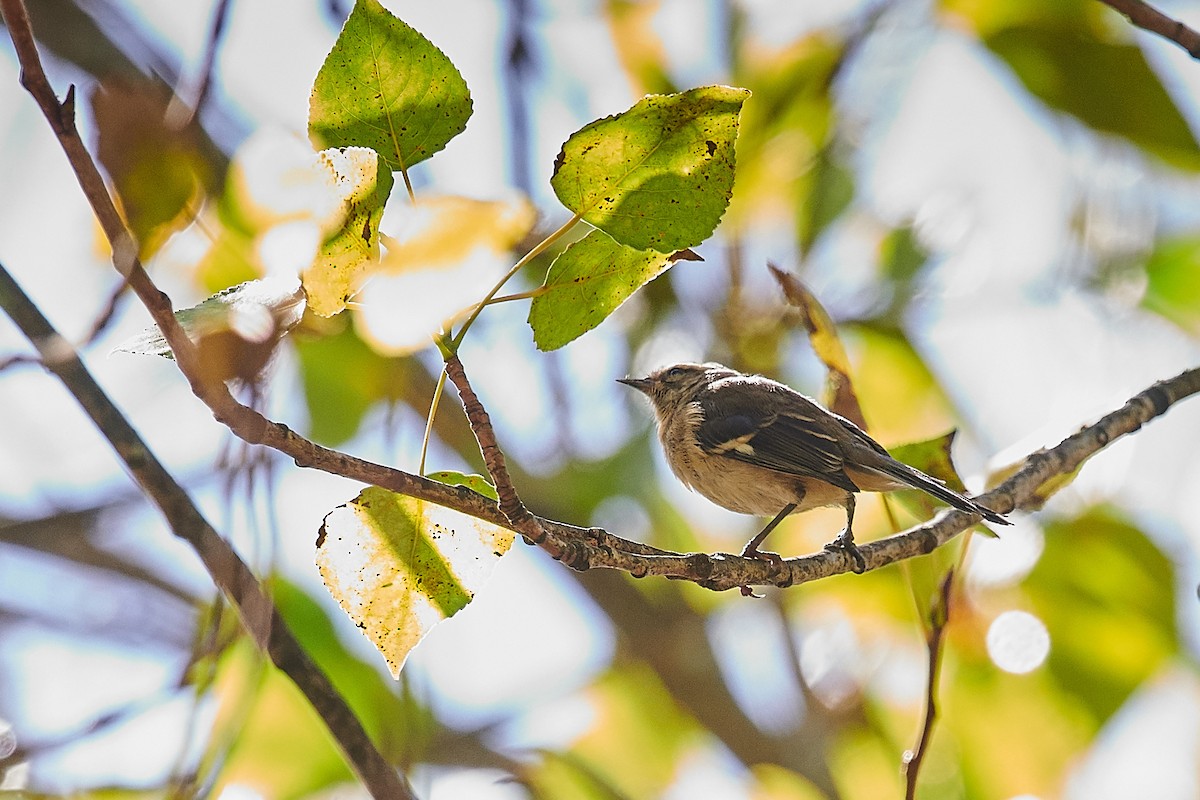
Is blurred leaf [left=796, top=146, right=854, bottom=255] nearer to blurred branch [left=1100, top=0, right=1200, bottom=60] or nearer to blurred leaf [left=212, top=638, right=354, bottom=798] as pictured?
blurred branch [left=1100, top=0, right=1200, bottom=60]

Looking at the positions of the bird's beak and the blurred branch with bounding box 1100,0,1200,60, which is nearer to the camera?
the blurred branch with bounding box 1100,0,1200,60

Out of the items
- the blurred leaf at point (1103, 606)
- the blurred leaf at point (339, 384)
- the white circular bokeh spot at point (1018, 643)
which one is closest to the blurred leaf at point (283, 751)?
the blurred leaf at point (339, 384)

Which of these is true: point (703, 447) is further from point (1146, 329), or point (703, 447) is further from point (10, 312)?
point (10, 312)

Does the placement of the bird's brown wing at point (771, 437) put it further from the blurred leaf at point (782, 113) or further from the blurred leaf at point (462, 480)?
the blurred leaf at point (462, 480)

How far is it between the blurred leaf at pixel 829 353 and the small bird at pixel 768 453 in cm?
50

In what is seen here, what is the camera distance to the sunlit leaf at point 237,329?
0.77 meters

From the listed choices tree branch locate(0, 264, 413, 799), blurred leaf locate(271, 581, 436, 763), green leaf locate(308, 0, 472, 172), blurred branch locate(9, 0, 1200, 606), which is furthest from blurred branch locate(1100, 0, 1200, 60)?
blurred leaf locate(271, 581, 436, 763)

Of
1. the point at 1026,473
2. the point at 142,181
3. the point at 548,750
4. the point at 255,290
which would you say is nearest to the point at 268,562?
the point at 255,290

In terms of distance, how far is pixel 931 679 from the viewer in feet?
4.96

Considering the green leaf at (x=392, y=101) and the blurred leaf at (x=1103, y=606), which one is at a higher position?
the green leaf at (x=392, y=101)

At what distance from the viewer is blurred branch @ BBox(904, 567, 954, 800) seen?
1.47 meters

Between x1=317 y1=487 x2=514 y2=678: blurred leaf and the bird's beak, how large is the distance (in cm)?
205

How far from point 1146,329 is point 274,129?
2.36 metres

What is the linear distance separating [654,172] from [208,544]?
1.95ft
